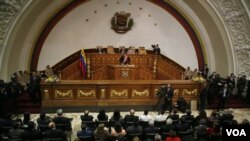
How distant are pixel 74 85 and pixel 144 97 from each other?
2863mm

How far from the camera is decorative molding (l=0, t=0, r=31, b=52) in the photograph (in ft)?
39.8

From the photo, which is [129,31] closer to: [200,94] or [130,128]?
[200,94]

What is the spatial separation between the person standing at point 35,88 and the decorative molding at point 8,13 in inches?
75.4

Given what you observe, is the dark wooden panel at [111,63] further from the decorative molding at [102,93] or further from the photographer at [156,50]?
the decorative molding at [102,93]

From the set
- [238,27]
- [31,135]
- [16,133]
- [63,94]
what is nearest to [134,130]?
[31,135]

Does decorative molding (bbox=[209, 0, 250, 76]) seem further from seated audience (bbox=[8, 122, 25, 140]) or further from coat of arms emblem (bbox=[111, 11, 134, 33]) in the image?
seated audience (bbox=[8, 122, 25, 140])

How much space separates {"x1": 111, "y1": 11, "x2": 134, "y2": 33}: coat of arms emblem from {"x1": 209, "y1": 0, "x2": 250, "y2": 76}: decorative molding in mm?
4799

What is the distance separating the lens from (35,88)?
12102mm

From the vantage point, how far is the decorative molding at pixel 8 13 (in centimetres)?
1212

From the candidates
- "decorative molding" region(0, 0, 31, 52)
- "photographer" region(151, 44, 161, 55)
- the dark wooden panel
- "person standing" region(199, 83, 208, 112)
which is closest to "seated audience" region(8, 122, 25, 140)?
"decorative molding" region(0, 0, 31, 52)

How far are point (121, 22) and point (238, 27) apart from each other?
20.2ft

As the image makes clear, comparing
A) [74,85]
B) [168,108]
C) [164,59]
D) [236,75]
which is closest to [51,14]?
[74,85]

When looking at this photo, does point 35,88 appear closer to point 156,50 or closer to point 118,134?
point 118,134

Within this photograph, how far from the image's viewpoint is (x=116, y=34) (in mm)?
17234
